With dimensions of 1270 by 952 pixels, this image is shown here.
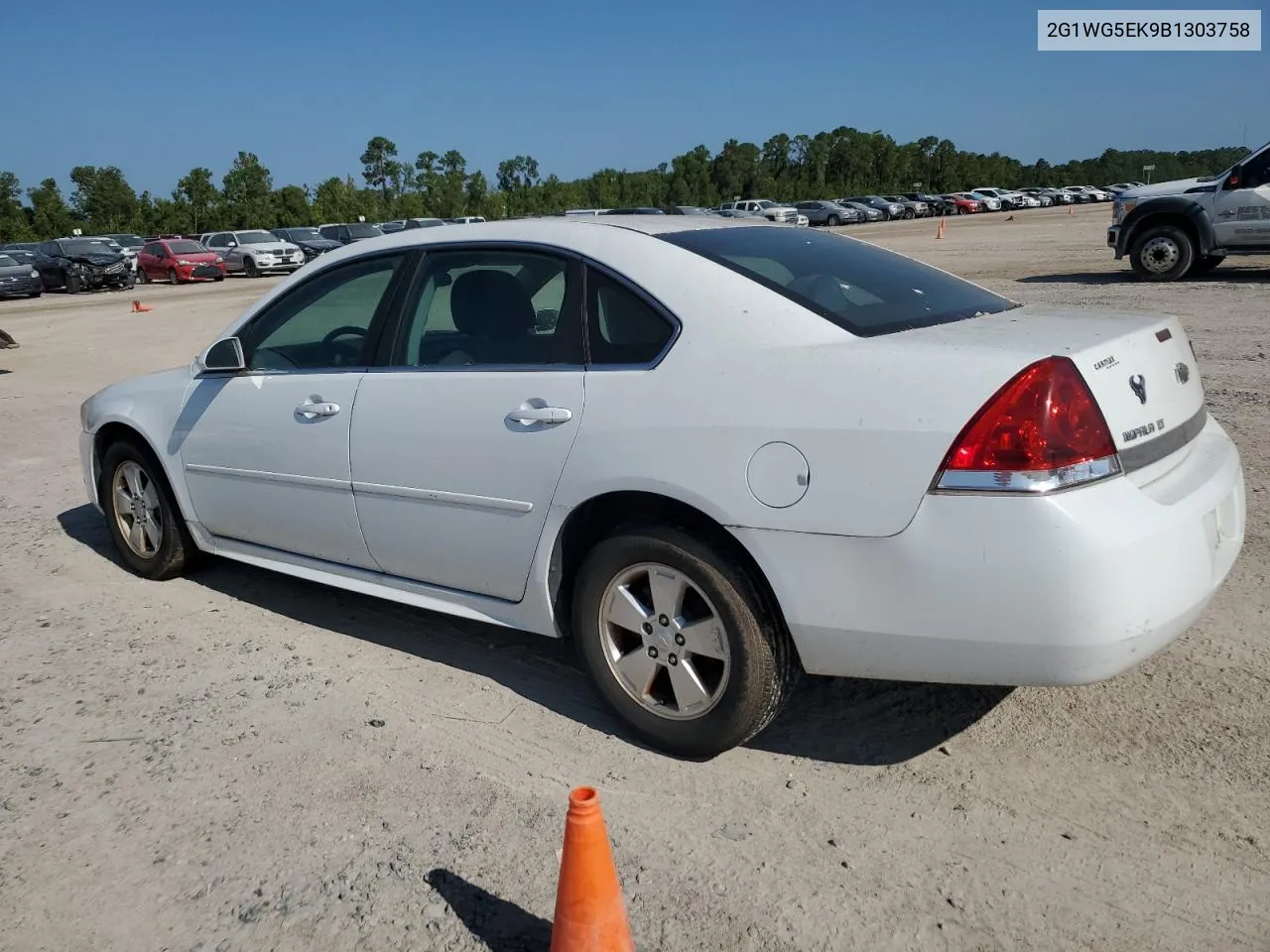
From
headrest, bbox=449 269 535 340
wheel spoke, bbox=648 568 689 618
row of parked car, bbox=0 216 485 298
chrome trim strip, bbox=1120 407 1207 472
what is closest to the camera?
chrome trim strip, bbox=1120 407 1207 472

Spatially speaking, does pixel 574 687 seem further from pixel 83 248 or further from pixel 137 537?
pixel 83 248

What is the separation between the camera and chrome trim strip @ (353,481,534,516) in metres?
3.55

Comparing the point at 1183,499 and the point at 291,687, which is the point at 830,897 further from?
the point at 291,687

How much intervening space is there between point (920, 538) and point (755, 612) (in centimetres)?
55

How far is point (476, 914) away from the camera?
268 centimetres

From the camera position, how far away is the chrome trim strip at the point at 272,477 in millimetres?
4121

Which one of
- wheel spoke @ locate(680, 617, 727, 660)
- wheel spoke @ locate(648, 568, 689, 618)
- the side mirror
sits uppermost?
the side mirror

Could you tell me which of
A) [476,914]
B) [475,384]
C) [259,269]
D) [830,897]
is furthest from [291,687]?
[259,269]

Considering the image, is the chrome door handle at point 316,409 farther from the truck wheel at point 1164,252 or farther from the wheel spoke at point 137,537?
the truck wheel at point 1164,252

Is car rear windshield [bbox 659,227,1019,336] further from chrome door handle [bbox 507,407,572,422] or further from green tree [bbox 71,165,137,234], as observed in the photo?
green tree [bbox 71,165,137,234]

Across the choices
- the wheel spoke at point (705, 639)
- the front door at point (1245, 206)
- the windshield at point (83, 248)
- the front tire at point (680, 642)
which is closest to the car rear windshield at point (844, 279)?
the front tire at point (680, 642)

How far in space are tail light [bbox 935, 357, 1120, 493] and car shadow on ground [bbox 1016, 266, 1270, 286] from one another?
14072 millimetres

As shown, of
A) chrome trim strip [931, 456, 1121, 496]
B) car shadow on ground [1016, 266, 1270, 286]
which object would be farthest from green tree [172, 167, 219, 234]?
chrome trim strip [931, 456, 1121, 496]

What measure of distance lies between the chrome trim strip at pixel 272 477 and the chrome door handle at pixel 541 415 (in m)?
0.89
